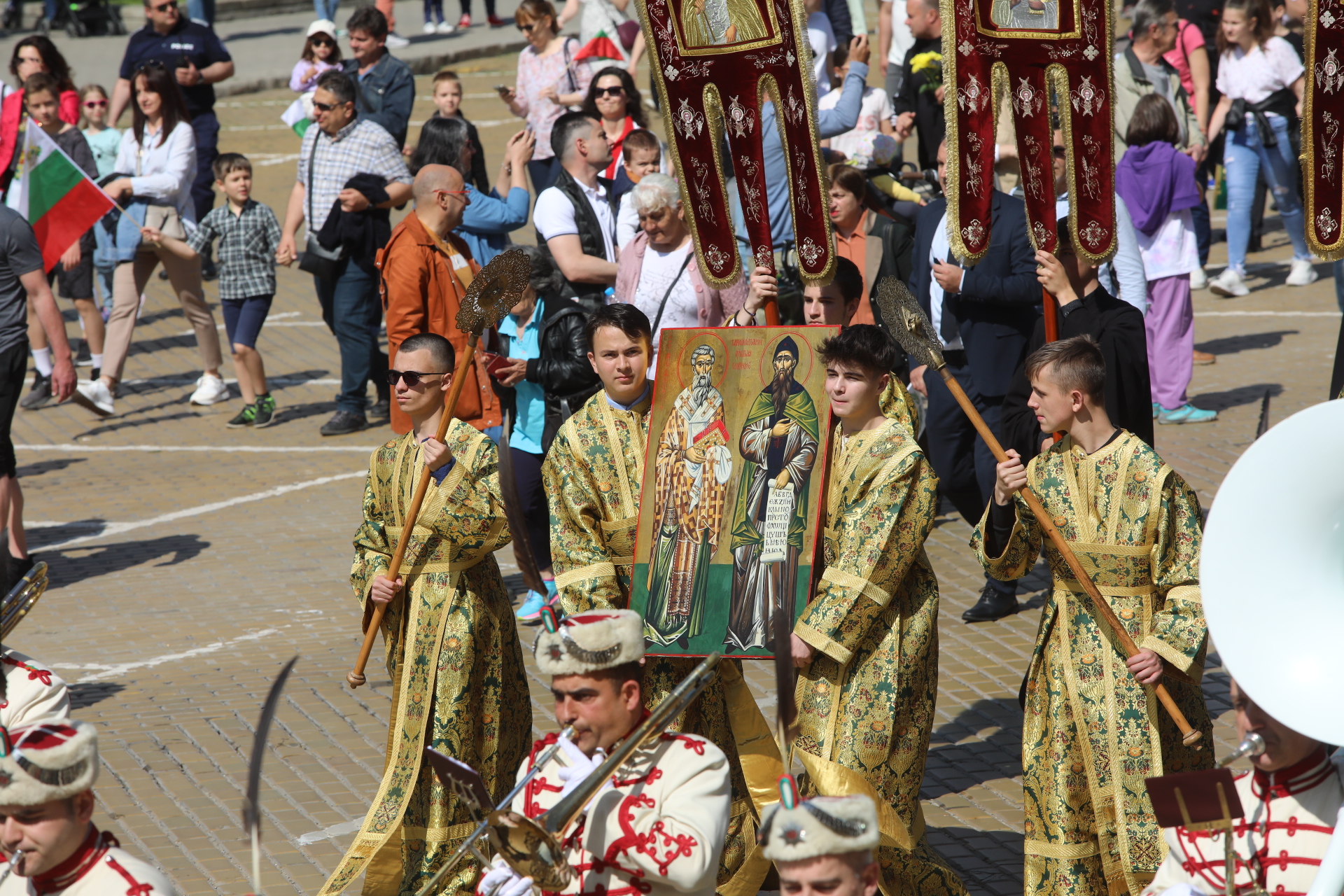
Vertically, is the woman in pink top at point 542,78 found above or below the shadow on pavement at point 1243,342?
above

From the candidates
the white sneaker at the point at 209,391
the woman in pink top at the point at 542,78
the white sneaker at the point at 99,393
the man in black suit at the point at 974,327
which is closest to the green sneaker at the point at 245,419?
the white sneaker at the point at 209,391

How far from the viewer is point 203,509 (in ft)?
34.9

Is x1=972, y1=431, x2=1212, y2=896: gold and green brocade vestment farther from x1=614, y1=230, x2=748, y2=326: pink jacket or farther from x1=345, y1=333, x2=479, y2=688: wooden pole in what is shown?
x1=614, y1=230, x2=748, y2=326: pink jacket

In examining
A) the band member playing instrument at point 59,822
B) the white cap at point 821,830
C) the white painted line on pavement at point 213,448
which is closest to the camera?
the white cap at point 821,830

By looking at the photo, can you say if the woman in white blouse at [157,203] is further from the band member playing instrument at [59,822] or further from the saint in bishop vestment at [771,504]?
the band member playing instrument at [59,822]

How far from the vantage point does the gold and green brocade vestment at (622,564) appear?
17.7 feet

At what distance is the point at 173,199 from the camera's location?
12.6m

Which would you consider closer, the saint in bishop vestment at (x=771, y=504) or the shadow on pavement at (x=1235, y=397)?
the saint in bishop vestment at (x=771, y=504)

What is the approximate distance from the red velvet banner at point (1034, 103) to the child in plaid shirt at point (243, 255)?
7.67 metres

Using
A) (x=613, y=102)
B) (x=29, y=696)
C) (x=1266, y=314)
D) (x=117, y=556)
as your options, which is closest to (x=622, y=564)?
(x=29, y=696)

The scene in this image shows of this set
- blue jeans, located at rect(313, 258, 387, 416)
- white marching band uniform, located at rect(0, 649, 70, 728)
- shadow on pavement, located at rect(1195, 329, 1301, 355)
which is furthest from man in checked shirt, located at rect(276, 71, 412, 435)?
white marching band uniform, located at rect(0, 649, 70, 728)

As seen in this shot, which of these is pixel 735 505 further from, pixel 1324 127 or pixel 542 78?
pixel 542 78

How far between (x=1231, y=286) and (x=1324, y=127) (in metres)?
10.3

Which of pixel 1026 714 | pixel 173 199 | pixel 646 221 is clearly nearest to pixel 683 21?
pixel 646 221
